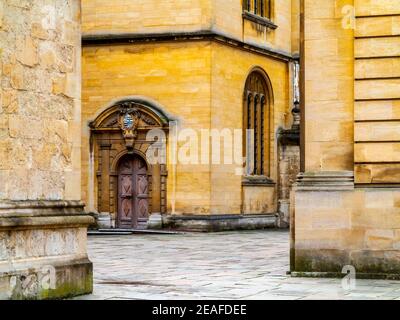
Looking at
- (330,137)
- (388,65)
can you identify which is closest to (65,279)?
(330,137)

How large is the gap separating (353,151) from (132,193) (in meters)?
17.6

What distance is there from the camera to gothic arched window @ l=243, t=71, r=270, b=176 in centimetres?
3519

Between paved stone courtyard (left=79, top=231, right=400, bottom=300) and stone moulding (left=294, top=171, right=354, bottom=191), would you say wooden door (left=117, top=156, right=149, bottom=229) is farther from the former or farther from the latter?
stone moulding (left=294, top=171, right=354, bottom=191)

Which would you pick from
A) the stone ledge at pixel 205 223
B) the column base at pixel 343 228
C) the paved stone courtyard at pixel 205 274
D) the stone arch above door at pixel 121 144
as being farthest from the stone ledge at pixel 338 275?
the stone arch above door at pixel 121 144

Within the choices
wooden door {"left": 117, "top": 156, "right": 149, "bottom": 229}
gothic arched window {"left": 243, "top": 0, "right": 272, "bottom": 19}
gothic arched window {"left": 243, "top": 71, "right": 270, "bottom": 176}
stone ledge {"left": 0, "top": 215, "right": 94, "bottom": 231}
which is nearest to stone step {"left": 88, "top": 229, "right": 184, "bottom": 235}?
wooden door {"left": 117, "top": 156, "right": 149, "bottom": 229}

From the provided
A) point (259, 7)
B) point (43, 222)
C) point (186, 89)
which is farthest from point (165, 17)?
point (43, 222)

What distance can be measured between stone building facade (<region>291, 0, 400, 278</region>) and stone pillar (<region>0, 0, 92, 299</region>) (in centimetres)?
443

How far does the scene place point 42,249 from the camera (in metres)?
12.8

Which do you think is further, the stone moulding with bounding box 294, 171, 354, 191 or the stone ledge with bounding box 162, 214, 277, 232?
the stone ledge with bounding box 162, 214, 277, 232

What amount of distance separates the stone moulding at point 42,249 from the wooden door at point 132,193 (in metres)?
19.3

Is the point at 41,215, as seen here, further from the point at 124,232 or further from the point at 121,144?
the point at 121,144

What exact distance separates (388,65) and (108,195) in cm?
1825

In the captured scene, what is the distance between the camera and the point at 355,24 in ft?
54.0
